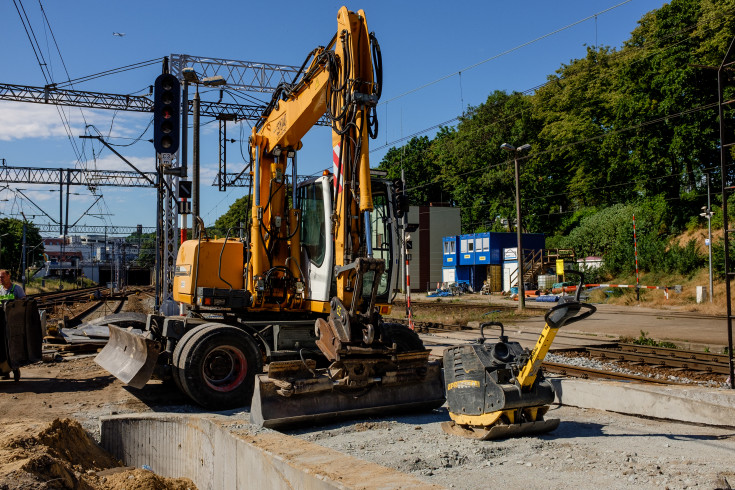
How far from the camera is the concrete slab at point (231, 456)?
4.07 meters

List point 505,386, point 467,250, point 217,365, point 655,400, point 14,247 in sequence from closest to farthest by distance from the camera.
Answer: point 505,386
point 655,400
point 217,365
point 467,250
point 14,247

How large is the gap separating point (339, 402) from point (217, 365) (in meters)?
2.22

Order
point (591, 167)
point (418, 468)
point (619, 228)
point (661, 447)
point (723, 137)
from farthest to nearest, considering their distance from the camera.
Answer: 1. point (591, 167)
2. point (619, 228)
3. point (723, 137)
4. point (661, 447)
5. point (418, 468)

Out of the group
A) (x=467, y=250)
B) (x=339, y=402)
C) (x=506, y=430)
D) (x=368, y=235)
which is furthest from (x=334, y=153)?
(x=467, y=250)

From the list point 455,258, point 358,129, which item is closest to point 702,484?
point 358,129

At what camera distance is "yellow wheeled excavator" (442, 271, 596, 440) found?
5.65m

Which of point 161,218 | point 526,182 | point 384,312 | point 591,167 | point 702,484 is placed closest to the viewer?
point 702,484

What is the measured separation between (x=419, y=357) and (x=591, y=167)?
50147 mm

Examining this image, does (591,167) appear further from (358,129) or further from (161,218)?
(358,129)

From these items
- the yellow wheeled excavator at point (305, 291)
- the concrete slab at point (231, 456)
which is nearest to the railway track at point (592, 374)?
the yellow wheeled excavator at point (305, 291)

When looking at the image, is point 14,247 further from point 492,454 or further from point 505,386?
point 492,454

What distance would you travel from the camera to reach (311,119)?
9281 millimetres

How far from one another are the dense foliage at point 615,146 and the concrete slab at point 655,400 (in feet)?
67.8

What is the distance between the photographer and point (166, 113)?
1182 centimetres
